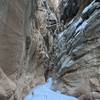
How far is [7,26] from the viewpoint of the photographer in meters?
3.58

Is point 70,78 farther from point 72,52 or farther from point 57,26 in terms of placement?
point 57,26

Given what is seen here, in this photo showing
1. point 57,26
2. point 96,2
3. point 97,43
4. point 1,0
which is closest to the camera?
point 1,0

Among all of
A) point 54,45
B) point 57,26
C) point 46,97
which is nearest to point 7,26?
point 46,97

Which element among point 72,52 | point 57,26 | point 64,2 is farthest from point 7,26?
point 64,2

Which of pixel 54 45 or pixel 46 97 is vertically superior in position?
pixel 54 45

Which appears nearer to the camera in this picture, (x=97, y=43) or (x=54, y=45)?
(x=97, y=43)

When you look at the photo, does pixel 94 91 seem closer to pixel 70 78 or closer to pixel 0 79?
pixel 70 78

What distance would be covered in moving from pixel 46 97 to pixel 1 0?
10.5 ft

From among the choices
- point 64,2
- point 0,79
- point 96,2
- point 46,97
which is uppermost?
point 64,2

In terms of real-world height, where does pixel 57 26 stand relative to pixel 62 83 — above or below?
above

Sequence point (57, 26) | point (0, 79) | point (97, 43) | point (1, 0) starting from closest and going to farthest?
point (0, 79) < point (1, 0) < point (97, 43) < point (57, 26)

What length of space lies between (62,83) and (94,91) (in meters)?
1.43

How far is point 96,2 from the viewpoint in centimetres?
983

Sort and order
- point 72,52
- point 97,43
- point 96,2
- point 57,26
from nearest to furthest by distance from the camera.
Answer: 1. point 97,43
2. point 72,52
3. point 96,2
4. point 57,26
